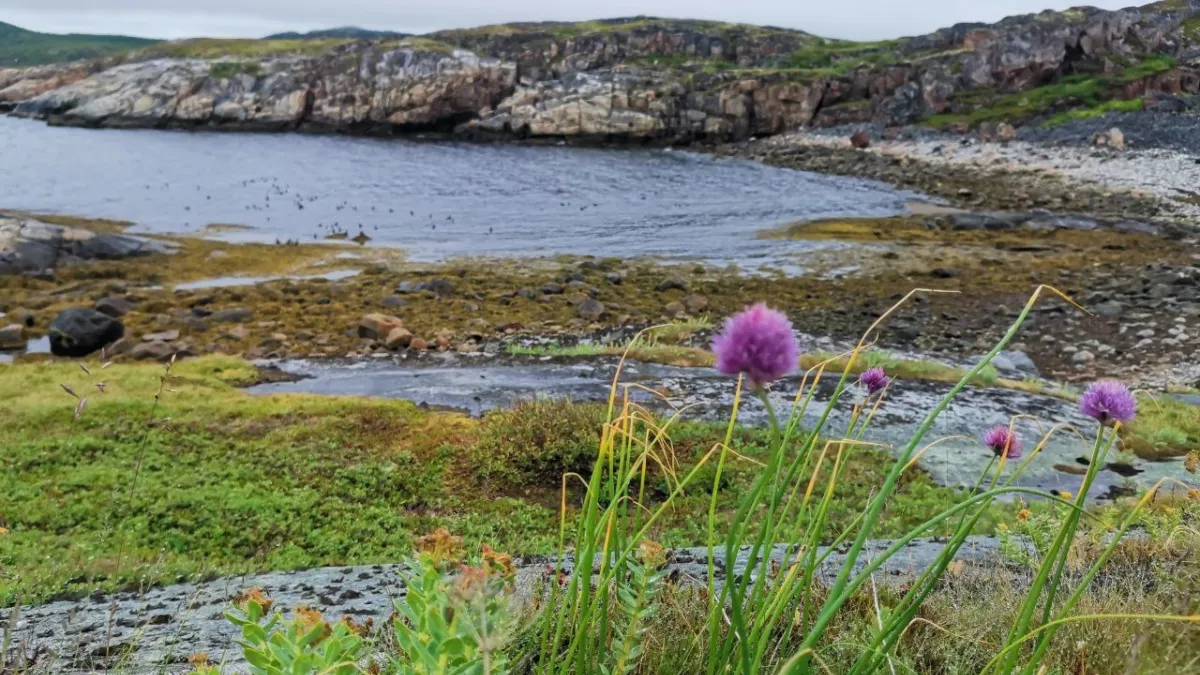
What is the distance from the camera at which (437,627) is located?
1766 millimetres

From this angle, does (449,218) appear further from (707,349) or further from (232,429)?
(232,429)

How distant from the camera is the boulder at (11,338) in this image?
17.7 metres

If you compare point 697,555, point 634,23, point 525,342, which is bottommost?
point 525,342

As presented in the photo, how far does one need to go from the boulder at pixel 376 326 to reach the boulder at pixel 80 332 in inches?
201

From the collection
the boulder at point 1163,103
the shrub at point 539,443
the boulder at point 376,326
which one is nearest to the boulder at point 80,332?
the boulder at point 376,326

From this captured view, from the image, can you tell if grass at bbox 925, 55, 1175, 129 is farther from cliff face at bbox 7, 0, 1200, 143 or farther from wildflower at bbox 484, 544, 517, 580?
wildflower at bbox 484, 544, 517, 580

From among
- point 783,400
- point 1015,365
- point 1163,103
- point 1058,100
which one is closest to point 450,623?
point 783,400

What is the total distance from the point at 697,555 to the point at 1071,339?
1544 cm

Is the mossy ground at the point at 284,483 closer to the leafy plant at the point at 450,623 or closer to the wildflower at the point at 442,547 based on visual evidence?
the wildflower at the point at 442,547

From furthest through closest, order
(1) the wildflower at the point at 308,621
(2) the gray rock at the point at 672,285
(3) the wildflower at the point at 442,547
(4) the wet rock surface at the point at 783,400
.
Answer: (2) the gray rock at the point at 672,285
(4) the wet rock surface at the point at 783,400
(3) the wildflower at the point at 442,547
(1) the wildflower at the point at 308,621

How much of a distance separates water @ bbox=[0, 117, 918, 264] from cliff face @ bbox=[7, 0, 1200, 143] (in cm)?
1152

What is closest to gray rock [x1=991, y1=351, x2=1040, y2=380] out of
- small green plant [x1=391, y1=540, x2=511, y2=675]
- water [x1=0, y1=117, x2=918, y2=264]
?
water [x1=0, y1=117, x2=918, y2=264]

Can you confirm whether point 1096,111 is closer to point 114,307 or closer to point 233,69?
point 114,307

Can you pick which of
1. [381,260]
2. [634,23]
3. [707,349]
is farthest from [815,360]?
[634,23]
